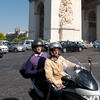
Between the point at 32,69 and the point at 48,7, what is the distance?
71.6ft

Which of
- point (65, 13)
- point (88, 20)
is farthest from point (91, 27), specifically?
point (65, 13)

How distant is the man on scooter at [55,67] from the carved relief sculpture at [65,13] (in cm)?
2092

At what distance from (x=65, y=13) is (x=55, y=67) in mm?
21531

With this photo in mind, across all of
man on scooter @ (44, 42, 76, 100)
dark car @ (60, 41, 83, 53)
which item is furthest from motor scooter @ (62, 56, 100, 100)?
dark car @ (60, 41, 83, 53)

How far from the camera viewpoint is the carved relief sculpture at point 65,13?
23.4 meters

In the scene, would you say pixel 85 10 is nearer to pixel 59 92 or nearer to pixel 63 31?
pixel 63 31

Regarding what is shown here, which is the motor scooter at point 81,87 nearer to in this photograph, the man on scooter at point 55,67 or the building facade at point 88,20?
the man on scooter at point 55,67

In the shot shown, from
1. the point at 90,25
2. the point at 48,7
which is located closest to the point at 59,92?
the point at 48,7

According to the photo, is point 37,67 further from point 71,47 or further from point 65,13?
point 65,13

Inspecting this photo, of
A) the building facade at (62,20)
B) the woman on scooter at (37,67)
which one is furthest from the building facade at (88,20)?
the woman on scooter at (37,67)

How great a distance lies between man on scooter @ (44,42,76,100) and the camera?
2504 mm

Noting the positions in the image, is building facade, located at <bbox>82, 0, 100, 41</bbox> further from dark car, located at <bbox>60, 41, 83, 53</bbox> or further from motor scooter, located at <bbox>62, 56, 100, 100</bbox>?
motor scooter, located at <bbox>62, 56, 100, 100</bbox>

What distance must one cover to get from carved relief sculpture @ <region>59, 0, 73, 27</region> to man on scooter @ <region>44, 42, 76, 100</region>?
20920mm

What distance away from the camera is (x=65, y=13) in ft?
77.4
